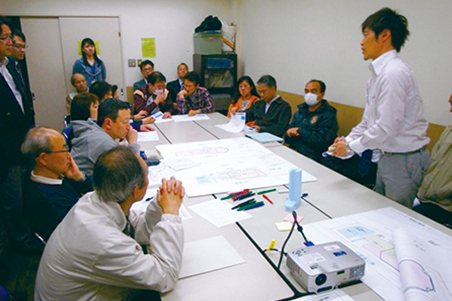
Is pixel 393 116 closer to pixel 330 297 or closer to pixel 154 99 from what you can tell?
pixel 330 297

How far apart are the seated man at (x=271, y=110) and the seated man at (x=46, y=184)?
2.10 meters

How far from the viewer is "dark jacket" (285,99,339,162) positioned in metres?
3.05

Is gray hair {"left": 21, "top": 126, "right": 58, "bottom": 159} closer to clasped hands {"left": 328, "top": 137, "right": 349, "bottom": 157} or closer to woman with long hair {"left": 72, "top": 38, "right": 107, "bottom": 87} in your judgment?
clasped hands {"left": 328, "top": 137, "right": 349, "bottom": 157}

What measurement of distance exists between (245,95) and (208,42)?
1.65m

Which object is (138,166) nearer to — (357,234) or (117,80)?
(357,234)

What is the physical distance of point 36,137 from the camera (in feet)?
5.06

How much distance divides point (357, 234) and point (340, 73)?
2460 mm

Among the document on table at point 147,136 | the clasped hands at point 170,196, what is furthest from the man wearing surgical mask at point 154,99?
the clasped hands at point 170,196

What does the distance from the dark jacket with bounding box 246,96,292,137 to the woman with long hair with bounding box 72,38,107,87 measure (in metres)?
2.67

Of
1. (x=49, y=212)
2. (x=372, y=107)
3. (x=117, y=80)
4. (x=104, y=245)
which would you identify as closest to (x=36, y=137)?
(x=49, y=212)

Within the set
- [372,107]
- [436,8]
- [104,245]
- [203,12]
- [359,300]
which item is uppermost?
[203,12]

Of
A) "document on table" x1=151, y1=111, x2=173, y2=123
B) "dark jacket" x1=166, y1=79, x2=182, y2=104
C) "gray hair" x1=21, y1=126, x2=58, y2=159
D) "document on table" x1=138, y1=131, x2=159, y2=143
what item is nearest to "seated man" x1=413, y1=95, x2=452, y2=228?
"document on table" x1=138, y1=131, x2=159, y2=143

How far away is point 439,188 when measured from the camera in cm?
201

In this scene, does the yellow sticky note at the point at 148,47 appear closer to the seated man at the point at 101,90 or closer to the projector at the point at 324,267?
the seated man at the point at 101,90
